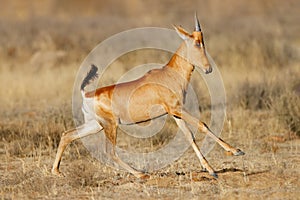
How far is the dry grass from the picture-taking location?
27.2 feet

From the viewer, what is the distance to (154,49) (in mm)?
22125

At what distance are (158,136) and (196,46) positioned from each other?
Result: 344 centimetres

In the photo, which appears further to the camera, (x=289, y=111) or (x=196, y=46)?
(x=289, y=111)

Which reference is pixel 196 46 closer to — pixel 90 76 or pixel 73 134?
pixel 90 76

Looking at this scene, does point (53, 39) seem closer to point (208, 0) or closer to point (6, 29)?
point (6, 29)

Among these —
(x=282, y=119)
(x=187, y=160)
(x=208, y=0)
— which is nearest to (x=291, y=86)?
(x=282, y=119)

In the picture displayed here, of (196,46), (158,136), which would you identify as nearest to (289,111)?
(158,136)

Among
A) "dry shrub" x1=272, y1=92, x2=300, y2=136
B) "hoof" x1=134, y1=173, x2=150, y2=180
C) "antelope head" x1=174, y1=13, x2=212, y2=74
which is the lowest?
"hoof" x1=134, y1=173, x2=150, y2=180

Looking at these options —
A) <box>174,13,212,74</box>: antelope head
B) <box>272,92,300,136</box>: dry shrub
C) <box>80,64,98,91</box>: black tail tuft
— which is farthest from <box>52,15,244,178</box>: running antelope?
<box>272,92,300,136</box>: dry shrub

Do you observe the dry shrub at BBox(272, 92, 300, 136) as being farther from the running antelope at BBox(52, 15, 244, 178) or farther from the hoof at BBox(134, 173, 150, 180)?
the hoof at BBox(134, 173, 150, 180)

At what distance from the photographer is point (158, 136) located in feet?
39.0

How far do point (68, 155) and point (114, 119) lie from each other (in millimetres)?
1923

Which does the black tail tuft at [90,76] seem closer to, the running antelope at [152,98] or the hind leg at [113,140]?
the running antelope at [152,98]

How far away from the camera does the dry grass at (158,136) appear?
8305 millimetres
